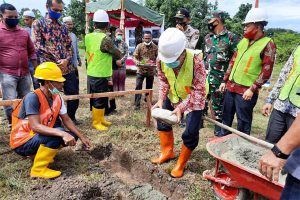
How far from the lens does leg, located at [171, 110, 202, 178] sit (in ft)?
10.8

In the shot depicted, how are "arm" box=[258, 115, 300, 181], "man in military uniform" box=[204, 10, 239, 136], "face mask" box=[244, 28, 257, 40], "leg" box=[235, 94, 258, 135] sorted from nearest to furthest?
1. "arm" box=[258, 115, 300, 181]
2. "face mask" box=[244, 28, 257, 40]
3. "leg" box=[235, 94, 258, 135]
4. "man in military uniform" box=[204, 10, 239, 136]

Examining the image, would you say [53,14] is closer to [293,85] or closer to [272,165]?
[293,85]

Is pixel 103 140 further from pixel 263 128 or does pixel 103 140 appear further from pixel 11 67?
pixel 263 128

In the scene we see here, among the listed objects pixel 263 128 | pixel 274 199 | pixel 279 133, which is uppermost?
pixel 279 133

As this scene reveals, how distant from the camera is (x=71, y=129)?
354cm

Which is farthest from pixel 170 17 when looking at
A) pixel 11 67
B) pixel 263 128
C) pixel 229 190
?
pixel 229 190

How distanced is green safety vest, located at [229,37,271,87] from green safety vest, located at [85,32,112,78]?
2.19 m

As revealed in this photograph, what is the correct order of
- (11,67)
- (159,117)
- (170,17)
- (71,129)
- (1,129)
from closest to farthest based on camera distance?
(159,117) → (71,129) → (11,67) → (1,129) → (170,17)

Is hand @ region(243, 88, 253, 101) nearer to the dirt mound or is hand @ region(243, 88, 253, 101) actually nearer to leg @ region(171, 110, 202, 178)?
leg @ region(171, 110, 202, 178)

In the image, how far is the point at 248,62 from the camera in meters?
3.65

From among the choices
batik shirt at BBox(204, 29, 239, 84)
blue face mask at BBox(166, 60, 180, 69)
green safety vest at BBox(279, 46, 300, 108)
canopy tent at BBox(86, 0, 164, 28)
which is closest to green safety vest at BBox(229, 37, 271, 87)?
batik shirt at BBox(204, 29, 239, 84)

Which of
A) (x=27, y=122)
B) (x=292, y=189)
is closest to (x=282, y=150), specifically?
(x=292, y=189)

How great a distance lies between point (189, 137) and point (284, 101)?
43.4 inches

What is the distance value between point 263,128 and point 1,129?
4.83m
